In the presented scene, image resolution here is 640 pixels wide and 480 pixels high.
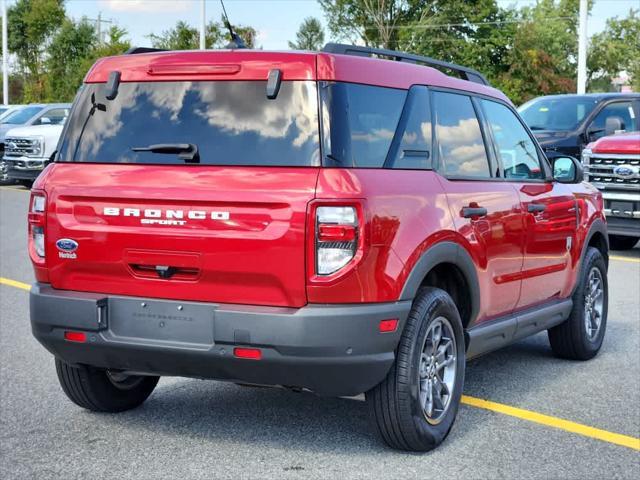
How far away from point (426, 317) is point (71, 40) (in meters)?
49.7

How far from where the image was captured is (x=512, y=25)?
247ft

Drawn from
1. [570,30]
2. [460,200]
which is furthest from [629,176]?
[570,30]

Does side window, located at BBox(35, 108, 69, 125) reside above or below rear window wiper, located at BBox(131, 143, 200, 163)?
below

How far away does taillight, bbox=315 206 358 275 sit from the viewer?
14.8 ft

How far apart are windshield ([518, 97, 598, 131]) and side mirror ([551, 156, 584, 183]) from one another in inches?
372

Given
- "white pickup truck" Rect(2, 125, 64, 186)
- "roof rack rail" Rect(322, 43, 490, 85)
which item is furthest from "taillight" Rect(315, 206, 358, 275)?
"white pickup truck" Rect(2, 125, 64, 186)

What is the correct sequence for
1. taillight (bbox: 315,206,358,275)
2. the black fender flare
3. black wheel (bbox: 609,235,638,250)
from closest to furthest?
1. taillight (bbox: 315,206,358,275)
2. the black fender flare
3. black wheel (bbox: 609,235,638,250)

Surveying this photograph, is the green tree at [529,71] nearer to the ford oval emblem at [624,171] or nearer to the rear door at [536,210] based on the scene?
the ford oval emblem at [624,171]

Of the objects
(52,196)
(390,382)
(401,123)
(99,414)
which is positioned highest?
(401,123)

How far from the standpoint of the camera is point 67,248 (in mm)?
5008

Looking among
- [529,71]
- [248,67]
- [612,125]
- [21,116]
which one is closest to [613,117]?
[612,125]

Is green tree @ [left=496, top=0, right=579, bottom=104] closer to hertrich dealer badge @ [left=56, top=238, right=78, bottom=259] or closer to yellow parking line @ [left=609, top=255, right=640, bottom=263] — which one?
yellow parking line @ [left=609, top=255, right=640, bottom=263]

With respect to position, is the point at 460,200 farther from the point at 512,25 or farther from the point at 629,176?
the point at 512,25

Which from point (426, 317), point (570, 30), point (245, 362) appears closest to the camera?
point (245, 362)
